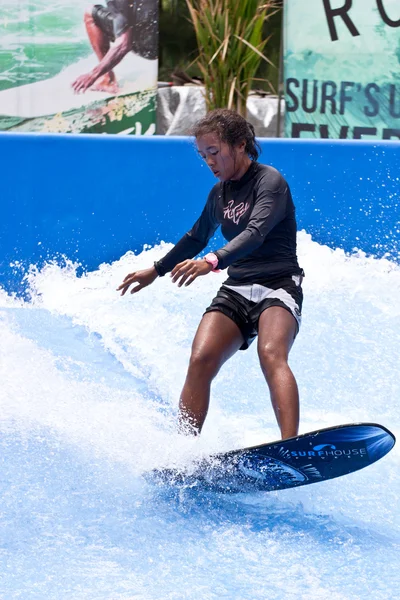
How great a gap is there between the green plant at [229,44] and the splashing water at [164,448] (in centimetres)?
198

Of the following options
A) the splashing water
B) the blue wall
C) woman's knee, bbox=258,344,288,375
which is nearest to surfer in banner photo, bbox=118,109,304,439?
woman's knee, bbox=258,344,288,375

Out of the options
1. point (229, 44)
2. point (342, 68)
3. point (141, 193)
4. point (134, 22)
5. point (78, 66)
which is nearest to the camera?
point (141, 193)

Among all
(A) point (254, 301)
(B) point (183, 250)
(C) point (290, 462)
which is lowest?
(C) point (290, 462)

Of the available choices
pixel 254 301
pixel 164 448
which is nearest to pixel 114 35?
pixel 254 301

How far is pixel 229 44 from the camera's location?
7539 millimetres

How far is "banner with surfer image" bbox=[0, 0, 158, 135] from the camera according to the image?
7809 millimetres

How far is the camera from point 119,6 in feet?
26.1

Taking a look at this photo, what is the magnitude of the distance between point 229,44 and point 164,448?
4.83 meters

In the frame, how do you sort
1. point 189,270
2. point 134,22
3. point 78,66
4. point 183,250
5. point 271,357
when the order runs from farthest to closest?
point 134,22, point 78,66, point 183,250, point 271,357, point 189,270

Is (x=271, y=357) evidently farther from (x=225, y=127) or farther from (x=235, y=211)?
(x=225, y=127)

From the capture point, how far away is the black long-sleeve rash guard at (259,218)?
3.45 meters

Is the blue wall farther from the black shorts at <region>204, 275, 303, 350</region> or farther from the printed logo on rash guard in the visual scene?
the black shorts at <region>204, 275, 303, 350</region>

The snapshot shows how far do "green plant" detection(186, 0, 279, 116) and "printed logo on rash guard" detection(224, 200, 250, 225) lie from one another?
4022 mm

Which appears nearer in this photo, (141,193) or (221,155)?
(221,155)
